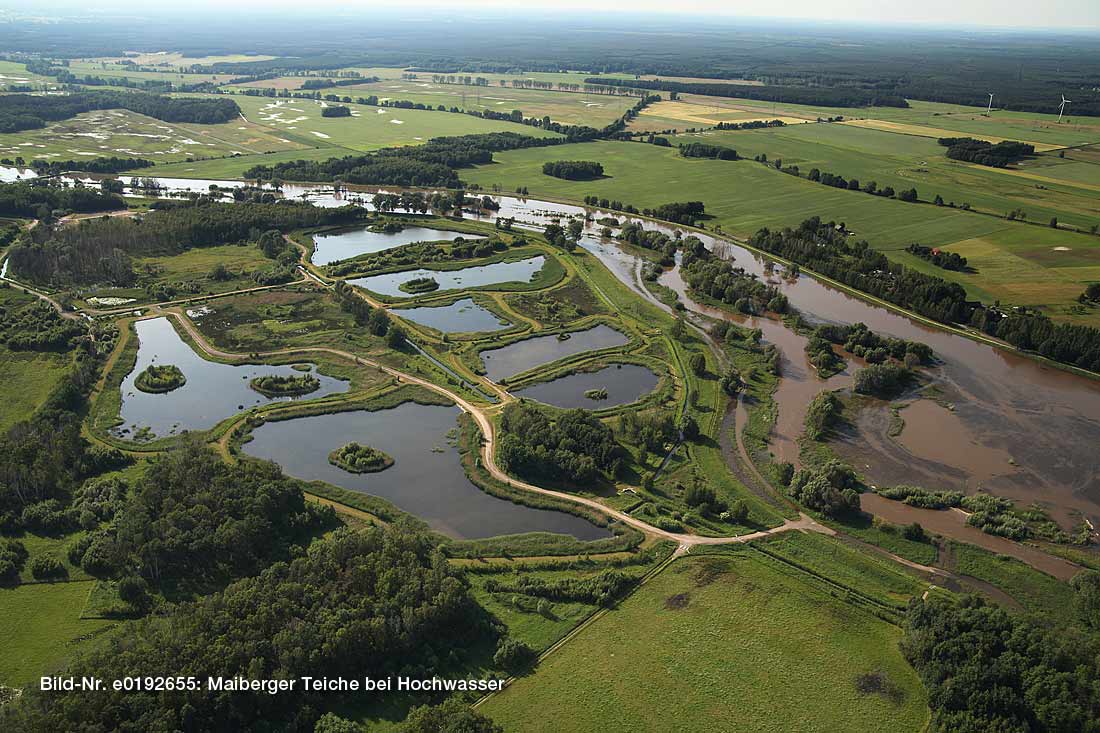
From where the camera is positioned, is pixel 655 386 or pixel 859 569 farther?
pixel 655 386

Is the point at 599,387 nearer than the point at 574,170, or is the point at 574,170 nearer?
the point at 599,387

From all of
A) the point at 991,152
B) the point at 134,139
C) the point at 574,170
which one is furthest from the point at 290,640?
the point at 134,139

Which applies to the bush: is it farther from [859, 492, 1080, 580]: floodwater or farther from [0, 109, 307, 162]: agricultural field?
[0, 109, 307, 162]: agricultural field

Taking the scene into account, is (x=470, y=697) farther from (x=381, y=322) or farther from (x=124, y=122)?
(x=124, y=122)

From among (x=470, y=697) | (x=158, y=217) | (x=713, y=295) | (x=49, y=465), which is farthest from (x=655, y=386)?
(x=158, y=217)

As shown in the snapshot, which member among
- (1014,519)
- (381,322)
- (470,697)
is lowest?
(470,697)

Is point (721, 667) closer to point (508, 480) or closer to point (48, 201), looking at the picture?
point (508, 480)

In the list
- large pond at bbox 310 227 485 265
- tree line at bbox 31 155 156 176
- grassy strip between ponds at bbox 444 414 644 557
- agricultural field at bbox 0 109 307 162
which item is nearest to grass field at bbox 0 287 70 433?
large pond at bbox 310 227 485 265
